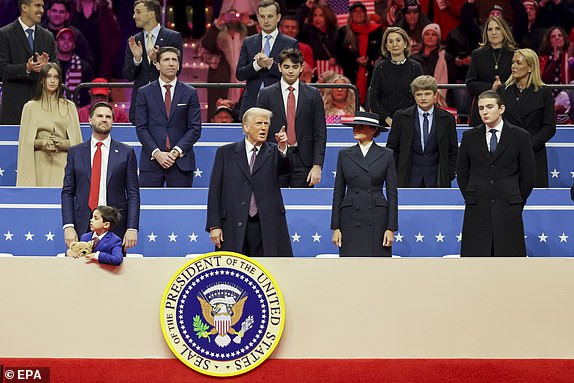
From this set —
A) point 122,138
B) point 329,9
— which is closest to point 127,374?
point 122,138

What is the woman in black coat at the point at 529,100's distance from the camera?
9.17m

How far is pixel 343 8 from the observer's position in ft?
41.1

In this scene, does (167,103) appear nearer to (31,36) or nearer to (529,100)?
(31,36)

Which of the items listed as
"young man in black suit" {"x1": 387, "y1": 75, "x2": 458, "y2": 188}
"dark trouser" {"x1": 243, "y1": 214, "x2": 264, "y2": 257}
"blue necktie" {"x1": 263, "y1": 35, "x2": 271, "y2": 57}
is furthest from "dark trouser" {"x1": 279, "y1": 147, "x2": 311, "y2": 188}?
"dark trouser" {"x1": 243, "y1": 214, "x2": 264, "y2": 257}

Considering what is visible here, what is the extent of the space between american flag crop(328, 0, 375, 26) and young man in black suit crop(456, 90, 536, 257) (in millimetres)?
4550

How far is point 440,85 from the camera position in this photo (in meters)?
11.3

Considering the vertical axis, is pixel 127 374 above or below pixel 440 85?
below

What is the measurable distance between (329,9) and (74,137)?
149 inches

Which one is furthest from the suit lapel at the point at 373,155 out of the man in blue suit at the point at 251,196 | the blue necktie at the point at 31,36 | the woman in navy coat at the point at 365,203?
the blue necktie at the point at 31,36

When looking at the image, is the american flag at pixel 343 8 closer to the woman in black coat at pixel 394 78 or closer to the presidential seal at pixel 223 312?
the woman in black coat at pixel 394 78

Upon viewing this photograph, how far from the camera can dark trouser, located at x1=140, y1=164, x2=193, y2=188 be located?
901 centimetres

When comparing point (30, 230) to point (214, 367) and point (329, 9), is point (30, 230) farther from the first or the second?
point (329, 9)

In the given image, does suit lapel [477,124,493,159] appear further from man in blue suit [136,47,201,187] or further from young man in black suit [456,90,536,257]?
man in blue suit [136,47,201,187]

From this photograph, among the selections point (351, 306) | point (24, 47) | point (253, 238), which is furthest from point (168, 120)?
point (351, 306)
